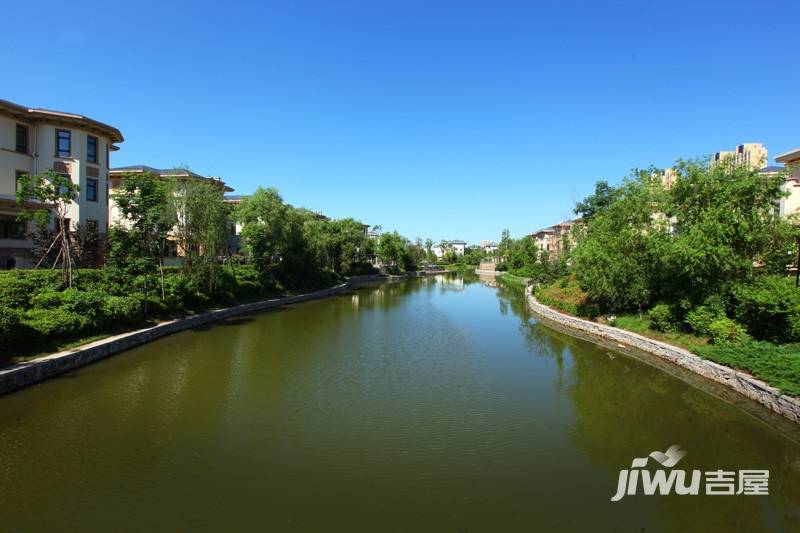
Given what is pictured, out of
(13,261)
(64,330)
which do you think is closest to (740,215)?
(64,330)

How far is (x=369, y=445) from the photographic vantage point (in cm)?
808

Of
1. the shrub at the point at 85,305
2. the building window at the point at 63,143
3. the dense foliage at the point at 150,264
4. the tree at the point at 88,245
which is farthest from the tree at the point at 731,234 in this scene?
the building window at the point at 63,143

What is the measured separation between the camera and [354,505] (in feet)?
20.2

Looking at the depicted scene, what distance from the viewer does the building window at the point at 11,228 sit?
21.0 metres

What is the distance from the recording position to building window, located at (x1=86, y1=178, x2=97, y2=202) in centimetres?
2353

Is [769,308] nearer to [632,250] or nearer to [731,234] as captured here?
[731,234]

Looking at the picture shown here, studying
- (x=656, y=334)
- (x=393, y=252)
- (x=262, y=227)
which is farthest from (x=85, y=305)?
(x=393, y=252)

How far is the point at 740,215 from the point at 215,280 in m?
23.0

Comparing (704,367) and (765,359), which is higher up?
(765,359)

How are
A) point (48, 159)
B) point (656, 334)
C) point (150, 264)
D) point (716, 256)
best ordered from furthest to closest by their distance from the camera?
point (48, 159), point (150, 264), point (656, 334), point (716, 256)

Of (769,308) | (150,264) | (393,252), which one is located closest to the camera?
(769,308)

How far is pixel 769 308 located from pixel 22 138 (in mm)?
31438

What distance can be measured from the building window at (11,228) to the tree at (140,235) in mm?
5905

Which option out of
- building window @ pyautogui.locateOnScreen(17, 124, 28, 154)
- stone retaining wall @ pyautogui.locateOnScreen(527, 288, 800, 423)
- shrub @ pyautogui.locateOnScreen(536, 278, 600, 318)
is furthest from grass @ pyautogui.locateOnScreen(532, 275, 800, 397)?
building window @ pyautogui.locateOnScreen(17, 124, 28, 154)
